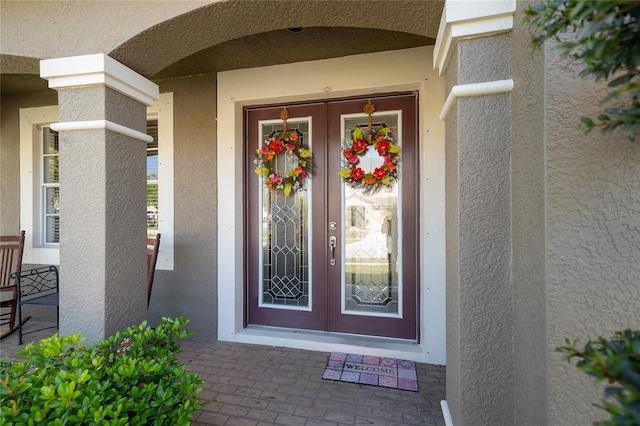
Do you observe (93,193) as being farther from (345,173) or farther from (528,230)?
(528,230)

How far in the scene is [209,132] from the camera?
117 inches

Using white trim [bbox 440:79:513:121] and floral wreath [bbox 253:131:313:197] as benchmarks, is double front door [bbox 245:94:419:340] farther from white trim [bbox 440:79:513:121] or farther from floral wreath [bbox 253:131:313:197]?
white trim [bbox 440:79:513:121]

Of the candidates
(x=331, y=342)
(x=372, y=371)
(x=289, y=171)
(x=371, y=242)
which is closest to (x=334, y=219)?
(x=371, y=242)

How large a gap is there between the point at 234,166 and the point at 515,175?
2.35m

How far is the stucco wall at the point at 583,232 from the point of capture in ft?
3.04

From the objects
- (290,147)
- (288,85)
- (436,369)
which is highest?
(288,85)

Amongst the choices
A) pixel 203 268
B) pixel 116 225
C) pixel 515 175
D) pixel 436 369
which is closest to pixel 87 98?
pixel 116 225

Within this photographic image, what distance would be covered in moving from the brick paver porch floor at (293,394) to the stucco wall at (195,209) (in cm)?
47

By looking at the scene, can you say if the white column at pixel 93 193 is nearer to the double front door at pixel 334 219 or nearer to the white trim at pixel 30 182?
the double front door at pixel 334 219

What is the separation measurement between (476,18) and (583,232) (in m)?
0.98

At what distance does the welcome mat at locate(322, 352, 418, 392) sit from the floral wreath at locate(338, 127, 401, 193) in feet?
4.90

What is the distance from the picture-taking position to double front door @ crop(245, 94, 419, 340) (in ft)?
8.88

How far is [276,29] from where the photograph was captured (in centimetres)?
177

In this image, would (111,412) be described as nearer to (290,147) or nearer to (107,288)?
(107,288)
